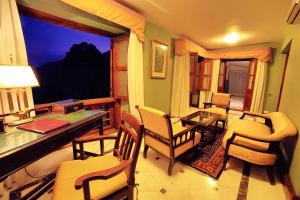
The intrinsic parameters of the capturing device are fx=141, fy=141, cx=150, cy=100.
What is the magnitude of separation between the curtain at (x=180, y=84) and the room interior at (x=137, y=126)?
38 cm

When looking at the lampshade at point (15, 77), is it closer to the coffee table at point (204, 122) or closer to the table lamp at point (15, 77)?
the table lamp at point (15, 77)

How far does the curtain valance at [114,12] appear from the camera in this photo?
1.90 meters

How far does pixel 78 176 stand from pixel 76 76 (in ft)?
6.79

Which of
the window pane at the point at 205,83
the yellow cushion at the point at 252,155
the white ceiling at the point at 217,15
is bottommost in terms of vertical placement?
the yellow cushion at the point at 252,155

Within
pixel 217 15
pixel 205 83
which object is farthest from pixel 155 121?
pixel 205 83

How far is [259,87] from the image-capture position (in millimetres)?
4914

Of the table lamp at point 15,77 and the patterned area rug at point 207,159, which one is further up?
the table lamp at point 15,77

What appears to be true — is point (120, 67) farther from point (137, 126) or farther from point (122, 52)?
point (137, 126)

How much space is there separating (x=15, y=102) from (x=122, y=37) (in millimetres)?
2100

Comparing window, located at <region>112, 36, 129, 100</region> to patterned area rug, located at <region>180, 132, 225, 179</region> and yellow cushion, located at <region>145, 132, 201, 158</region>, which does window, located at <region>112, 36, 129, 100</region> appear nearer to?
yellow cushion, located at <region>145, 132, 201, 158</region>

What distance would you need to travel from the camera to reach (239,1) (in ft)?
7.56

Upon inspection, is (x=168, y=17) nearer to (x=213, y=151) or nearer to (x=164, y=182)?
(x=213, y=151)

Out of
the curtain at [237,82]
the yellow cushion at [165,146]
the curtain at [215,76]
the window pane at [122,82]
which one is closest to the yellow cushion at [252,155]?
the yellow cushion at [165,146]

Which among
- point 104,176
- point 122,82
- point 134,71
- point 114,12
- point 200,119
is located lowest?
point 200,119
